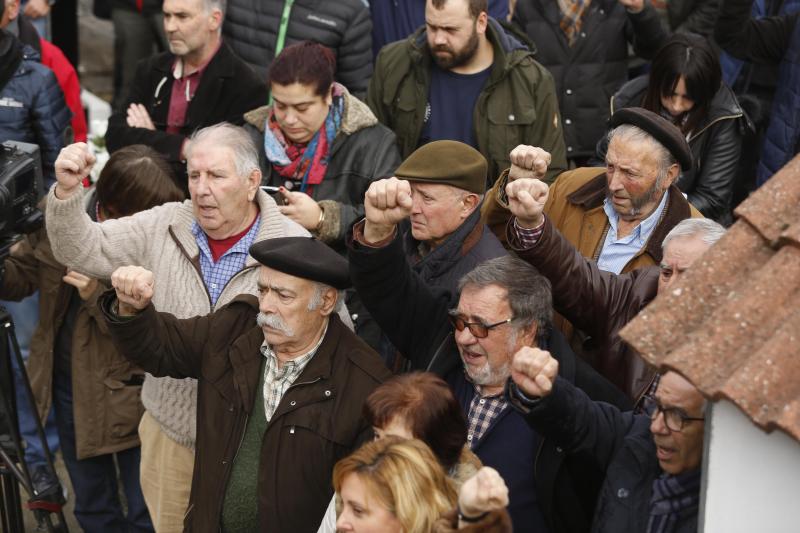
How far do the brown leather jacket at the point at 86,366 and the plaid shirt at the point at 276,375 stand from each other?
1.23 m

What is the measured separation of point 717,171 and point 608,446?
2.41 metres

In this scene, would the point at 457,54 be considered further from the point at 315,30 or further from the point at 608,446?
the point at 608,446

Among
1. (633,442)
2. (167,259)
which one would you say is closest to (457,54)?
(167,259)

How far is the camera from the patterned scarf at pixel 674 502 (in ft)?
10.7

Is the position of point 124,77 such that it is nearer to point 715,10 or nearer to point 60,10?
point 60,10

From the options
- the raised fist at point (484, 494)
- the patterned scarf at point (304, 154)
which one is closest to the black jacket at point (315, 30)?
the patterned scarf at point (304, 154)

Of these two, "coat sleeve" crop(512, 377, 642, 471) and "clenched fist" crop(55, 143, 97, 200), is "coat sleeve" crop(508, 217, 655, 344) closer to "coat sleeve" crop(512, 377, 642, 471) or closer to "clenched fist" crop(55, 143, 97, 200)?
"coat sleeve" crop(512, 377, 642, 471)

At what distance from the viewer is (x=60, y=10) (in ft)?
29.4

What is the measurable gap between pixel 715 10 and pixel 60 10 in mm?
4756

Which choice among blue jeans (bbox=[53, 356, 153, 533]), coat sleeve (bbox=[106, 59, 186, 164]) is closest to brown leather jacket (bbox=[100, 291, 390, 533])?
blue jeans (bbox=[53, 356, 153, 533])

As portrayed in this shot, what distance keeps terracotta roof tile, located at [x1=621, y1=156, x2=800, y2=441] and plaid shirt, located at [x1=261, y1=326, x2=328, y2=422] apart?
1.75 metres

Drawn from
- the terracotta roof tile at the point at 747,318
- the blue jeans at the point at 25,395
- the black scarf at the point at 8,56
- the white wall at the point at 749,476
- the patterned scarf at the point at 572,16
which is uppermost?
the terracotta roof tile at the point at 747,318

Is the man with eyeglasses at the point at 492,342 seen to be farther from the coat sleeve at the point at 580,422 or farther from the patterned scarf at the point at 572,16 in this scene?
the patterned scarf at the point at 572,16

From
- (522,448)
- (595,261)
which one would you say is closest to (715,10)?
(595,261)
